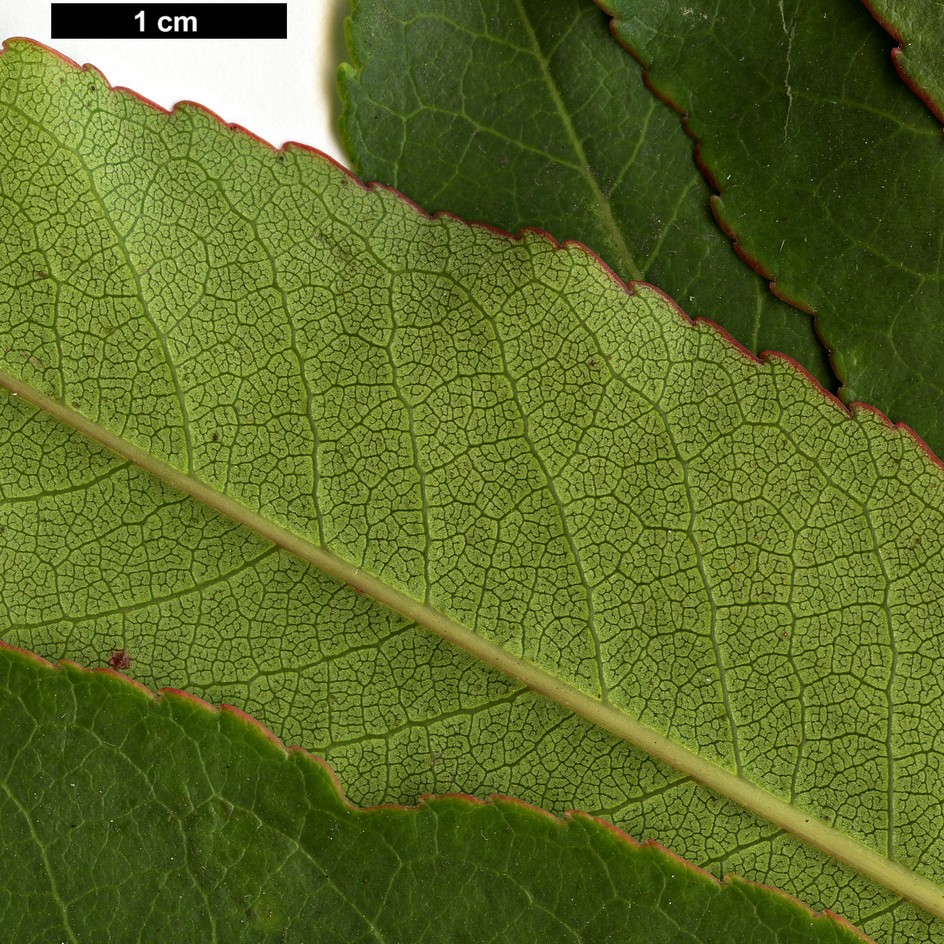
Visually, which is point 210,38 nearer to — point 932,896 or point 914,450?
point 914,450

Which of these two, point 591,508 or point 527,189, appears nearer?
point 591,508

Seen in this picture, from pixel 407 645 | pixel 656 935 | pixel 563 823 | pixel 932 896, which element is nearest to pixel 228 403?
pixel 407 645

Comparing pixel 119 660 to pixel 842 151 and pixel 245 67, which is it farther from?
pixel 842 151

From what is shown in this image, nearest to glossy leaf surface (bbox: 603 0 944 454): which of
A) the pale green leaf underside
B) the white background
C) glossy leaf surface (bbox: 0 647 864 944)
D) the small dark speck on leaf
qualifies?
the pale green leaf underside

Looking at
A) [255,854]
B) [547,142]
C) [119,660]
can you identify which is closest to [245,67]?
[547,142]

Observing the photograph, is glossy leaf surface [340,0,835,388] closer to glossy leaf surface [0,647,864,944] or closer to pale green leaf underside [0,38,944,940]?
pale green leaf underside [0,38,944,940]

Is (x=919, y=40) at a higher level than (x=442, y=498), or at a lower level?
higher

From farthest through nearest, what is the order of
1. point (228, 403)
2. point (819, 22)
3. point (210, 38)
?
point (210, 38) < point (819, 22) < point (228, 403)
